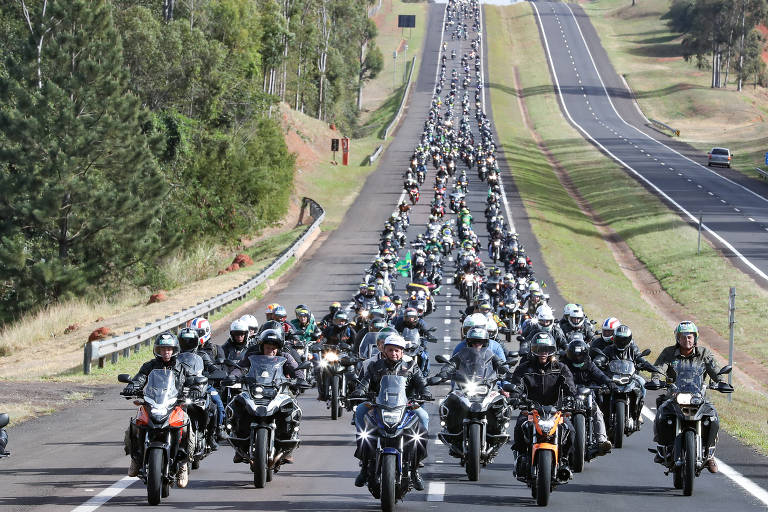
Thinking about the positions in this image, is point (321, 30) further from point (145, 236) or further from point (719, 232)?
point (145, 236)

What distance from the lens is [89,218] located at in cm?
5359

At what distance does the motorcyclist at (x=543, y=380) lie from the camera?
14.2m

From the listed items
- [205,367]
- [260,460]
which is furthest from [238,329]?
[260,460]

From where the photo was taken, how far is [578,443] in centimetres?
1538

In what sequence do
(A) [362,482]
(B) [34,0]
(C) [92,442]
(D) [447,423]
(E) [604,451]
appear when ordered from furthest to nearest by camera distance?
(B) [34,0]
(C) [92,442]
(E) [604,451]
(D) [447,423]
(A) [362,482]

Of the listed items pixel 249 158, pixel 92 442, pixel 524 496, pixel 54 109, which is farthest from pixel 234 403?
pixel 249 158

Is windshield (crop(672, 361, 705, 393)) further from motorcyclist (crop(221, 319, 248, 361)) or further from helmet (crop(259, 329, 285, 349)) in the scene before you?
motorcyclist (crop(221, 319, 248, 361))

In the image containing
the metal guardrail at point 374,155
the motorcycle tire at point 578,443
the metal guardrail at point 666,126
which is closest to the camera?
the motorcycle tire at point 578,443

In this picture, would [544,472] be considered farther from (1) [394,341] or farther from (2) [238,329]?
(2) [238,329]

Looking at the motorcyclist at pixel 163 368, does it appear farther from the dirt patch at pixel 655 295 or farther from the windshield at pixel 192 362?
the dirt patch at pixel 655 295

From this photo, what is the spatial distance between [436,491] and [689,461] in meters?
2.80

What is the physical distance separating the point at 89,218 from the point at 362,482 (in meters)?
42.3

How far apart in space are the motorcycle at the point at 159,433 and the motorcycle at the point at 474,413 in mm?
3220

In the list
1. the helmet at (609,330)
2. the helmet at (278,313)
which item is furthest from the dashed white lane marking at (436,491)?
the helmet at (278,313)
